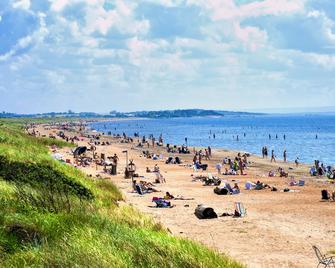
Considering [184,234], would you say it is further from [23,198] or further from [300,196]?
[300,196]

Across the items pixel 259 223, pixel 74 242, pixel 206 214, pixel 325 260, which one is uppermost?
pixel 74 242

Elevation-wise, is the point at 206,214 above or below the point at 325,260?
below

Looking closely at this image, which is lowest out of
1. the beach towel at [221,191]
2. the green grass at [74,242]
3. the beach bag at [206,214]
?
the beach towel at [221,191]

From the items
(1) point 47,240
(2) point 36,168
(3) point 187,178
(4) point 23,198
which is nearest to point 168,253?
(1) point 47,240

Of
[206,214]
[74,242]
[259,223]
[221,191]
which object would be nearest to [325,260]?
[74,242]

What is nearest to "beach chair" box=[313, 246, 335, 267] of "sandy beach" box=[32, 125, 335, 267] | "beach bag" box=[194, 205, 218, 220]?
"sandy beach" box=[32, 125, 335, 267]

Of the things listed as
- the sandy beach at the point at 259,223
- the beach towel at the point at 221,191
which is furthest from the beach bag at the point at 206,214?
the beach towel at the point at 221,191

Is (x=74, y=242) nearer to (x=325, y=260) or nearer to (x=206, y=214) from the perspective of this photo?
(x=325, y=260)

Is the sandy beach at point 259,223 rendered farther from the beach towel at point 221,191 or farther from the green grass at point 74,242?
the green grass at point 74,242

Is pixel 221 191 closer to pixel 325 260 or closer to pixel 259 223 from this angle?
pixel 259 223

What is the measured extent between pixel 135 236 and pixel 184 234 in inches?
296

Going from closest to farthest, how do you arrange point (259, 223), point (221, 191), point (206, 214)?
1. point (259, 223)
2. point (206, 214)
3. point (221, 191)

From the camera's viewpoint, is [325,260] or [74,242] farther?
[325,260]

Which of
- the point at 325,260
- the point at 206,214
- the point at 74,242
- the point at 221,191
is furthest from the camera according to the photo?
the point at 221,191
